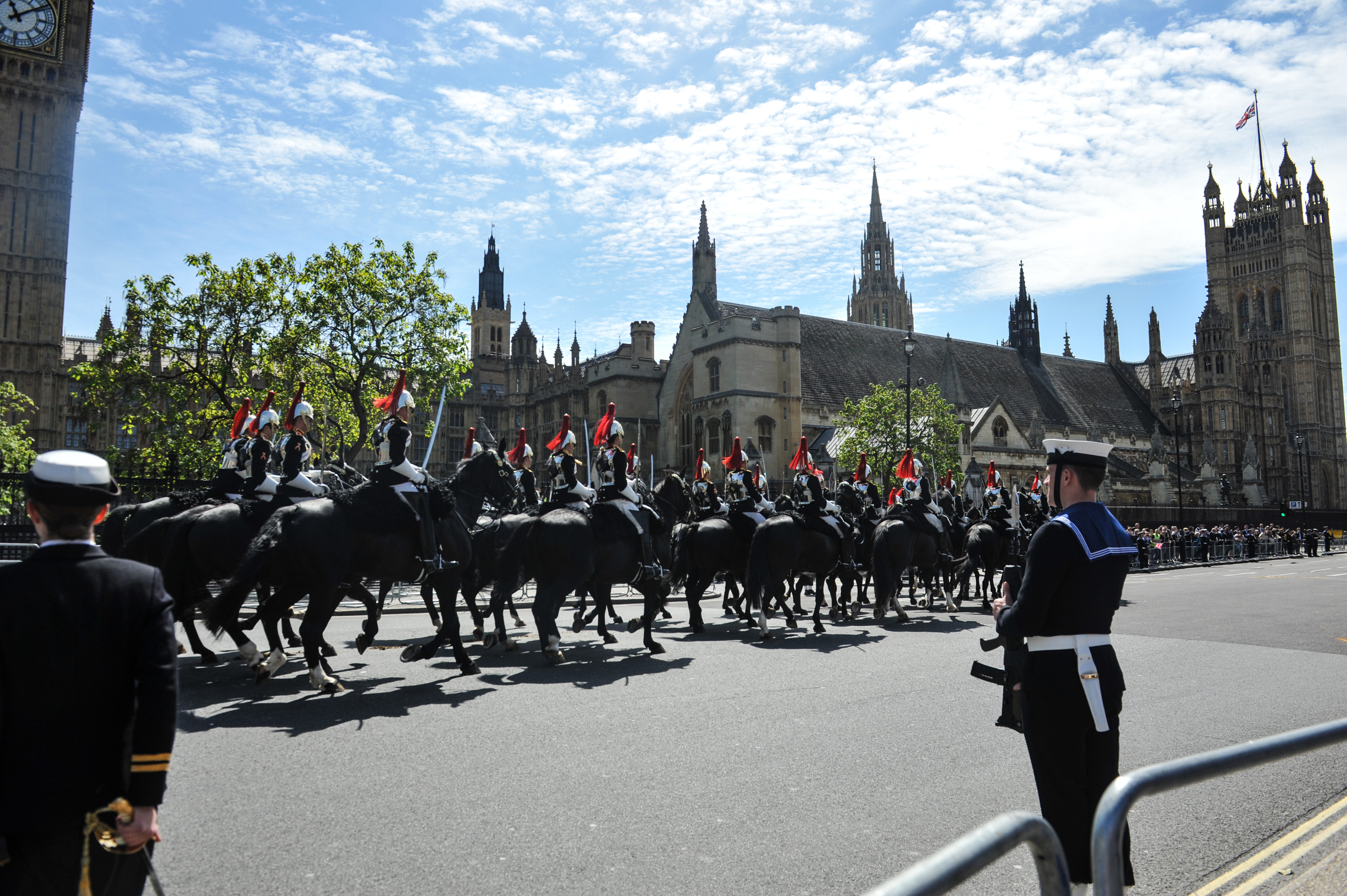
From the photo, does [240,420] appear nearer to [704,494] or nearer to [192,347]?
[704,494]

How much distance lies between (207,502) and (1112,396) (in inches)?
3515

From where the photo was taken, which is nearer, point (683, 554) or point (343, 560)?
point (343, 560)

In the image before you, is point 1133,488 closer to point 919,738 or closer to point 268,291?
point 268,291

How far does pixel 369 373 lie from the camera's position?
3238cm

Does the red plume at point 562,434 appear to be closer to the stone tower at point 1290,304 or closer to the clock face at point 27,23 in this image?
the clock face at point 27,23

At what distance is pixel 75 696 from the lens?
278cm

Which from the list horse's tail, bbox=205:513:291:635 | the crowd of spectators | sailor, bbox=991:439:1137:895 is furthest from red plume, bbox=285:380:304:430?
the crowd of spectators

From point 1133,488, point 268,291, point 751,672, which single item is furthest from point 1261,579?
point 1133,488

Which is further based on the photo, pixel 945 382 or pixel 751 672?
pixel 945 382

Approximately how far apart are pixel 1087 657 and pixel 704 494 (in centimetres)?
1432

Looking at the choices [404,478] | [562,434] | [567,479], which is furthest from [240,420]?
[567,479]

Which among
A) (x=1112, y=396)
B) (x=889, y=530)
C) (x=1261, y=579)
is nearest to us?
(x=889, y=530)

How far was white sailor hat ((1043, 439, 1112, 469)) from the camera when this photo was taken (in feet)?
14.0

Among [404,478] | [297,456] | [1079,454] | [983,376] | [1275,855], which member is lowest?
[1275,855]
